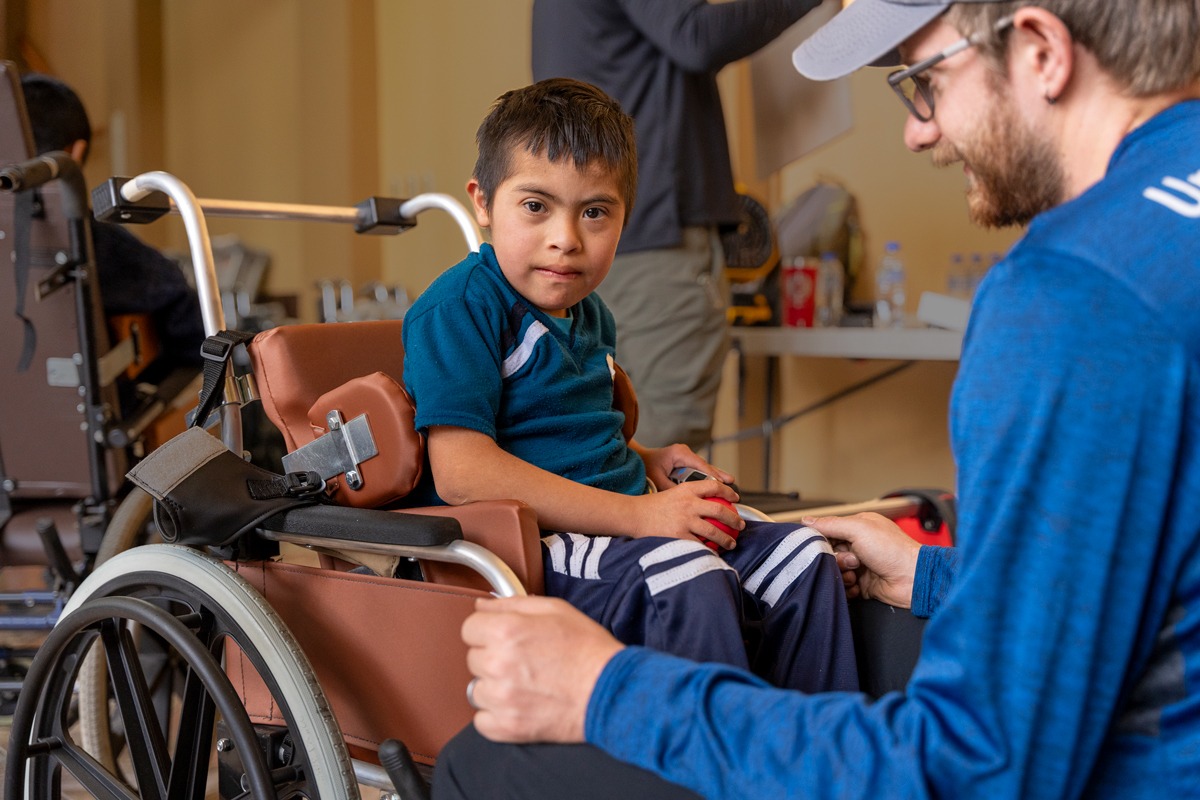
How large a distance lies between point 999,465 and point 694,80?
1975 mm

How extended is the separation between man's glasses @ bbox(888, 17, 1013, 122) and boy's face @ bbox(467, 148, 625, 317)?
449 millimetres

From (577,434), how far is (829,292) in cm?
242

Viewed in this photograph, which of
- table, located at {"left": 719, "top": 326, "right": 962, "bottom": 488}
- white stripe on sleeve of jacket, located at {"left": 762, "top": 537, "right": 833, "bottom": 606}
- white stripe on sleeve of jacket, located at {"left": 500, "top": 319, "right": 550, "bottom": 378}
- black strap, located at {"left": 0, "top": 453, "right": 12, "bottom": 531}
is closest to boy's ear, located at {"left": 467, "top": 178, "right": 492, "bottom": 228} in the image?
white stripe on sleeve of jacket, located at {"left": 500, "top": 319, "right": 550, "bottom": 378}

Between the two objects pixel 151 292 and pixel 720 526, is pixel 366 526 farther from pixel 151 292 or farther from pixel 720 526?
pixel 151 292

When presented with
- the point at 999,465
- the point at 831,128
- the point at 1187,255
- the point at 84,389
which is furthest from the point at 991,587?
the point at 831,128

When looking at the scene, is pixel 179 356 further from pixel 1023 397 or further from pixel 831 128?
pixel 1023 397

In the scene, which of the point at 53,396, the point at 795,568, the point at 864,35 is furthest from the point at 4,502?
the point at 864,35

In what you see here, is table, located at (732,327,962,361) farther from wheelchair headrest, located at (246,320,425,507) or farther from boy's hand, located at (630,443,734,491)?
wheelchair headrest, located at (246,320,425,507)

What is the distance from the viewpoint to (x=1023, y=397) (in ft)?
2.14

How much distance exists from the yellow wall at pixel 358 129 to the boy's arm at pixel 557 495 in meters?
2.83

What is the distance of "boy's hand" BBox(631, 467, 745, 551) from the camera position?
114cm

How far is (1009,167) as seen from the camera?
804 millimetres

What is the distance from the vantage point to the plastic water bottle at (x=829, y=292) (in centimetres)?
351

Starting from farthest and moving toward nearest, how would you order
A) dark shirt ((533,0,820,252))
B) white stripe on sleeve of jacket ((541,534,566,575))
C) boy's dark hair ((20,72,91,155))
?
boy's dark hair ((20,72,91,155)), dark shirt ((533,0,820,252)), white stripe on sleeve of jacket ((541,534,566,575))
